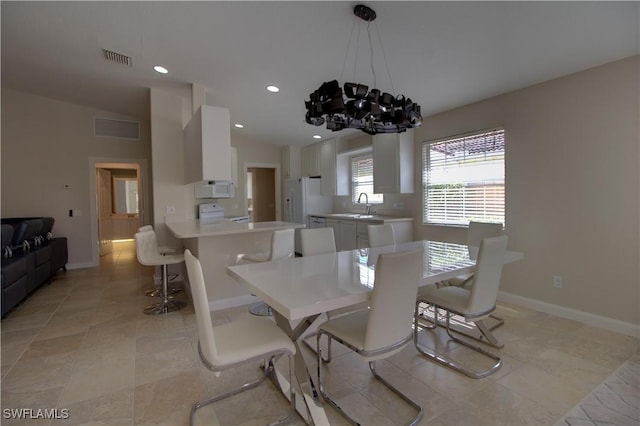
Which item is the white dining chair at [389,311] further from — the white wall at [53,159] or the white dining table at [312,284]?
the white wall at [53,159]

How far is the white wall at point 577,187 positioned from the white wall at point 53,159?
655 cm

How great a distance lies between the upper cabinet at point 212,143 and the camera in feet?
11.1

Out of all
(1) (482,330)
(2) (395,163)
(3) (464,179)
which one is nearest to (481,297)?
(1) (482,330)

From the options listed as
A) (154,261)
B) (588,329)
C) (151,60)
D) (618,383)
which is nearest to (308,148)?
(151,60)

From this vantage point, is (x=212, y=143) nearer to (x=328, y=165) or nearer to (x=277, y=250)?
(x=277, y=250)

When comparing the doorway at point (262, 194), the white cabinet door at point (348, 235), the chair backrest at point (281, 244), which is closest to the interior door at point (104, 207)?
the doorway at point (262, 194)

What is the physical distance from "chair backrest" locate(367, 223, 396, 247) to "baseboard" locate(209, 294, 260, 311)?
1474 mm

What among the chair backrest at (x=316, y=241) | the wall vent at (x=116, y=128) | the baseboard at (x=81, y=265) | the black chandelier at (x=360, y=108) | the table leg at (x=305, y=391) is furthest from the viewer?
the wall vent at (x=116, y=128)

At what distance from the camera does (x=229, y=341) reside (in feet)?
5.41

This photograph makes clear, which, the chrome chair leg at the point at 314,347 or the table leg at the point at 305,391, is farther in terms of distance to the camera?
the chrome chair leg at the point at 314,347

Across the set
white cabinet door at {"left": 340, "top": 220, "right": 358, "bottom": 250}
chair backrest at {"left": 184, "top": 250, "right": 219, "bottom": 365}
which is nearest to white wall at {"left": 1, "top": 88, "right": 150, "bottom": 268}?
white cabinet door at {"left": 340, "top": 220, "right": 358, "bottom": 250}

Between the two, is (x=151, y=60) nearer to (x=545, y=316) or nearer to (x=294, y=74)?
(x=294, y=74)

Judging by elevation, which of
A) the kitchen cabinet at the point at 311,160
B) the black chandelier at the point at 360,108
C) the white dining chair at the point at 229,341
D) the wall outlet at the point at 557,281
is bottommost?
the wall outlet at the point at 557,281

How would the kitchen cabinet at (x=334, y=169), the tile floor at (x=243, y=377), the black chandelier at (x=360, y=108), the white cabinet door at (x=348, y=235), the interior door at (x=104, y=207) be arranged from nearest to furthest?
the tile floor at (x=243, y=377)
the black chandelier at (x=360, y=108)
the white cabinet door at (x=348, y=235)
the kitchen cabinet at (x=334, y=169)
the interior door at (x=104, y=207)
